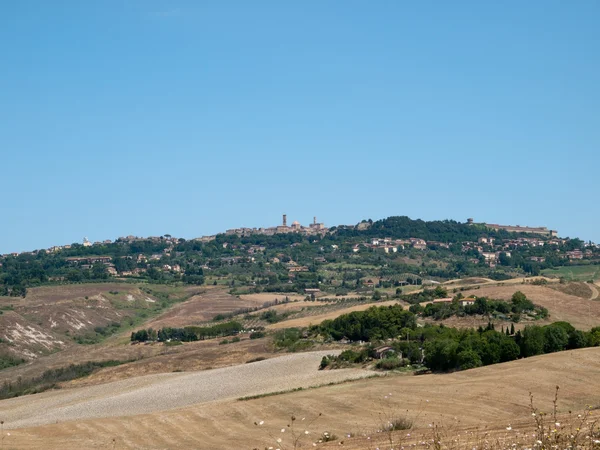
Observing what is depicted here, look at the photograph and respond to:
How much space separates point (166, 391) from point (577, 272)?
129 meters

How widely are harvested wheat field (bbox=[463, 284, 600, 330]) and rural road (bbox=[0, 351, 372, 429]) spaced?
29096 millimetres

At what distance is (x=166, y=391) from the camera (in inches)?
2534

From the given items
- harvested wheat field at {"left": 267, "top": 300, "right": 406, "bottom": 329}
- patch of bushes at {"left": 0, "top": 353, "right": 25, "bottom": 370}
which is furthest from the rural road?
patch of bushes at {"left": 0, "top": 353, "right": 25, "bottom": 370}

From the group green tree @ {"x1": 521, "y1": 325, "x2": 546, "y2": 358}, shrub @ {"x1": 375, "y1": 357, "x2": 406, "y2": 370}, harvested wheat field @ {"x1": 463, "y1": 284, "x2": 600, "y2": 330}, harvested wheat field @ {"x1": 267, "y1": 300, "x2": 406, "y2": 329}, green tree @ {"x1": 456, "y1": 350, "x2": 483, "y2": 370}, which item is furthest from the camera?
harvested wheat field @ {"x1": 267, "y1": 300, "x2": 406, "y2": 329}

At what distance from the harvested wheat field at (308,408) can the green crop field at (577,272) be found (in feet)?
358

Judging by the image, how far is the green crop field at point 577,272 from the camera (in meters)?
160

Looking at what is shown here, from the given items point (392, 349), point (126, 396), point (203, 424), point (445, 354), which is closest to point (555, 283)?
point (392, 349)

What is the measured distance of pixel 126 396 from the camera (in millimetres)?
63531

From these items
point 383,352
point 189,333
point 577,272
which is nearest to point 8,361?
point 189,333

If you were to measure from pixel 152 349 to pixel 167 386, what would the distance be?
3215 cm

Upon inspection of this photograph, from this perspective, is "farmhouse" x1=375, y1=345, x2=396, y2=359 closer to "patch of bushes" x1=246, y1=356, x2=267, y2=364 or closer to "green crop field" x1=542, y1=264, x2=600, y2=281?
"patch of bushes" x1=246, y1=356, x2=267, y2=364

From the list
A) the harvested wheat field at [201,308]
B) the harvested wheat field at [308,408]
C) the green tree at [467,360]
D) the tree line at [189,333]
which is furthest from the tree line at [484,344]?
the harvested wheat field at [201,308]

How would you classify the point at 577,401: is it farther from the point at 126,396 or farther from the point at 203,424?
the point at 126,396

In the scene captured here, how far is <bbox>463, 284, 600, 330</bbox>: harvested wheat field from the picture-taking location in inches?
3475
